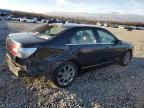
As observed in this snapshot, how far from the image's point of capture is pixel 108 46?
25.0 feet

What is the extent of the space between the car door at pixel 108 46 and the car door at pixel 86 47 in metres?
0.24

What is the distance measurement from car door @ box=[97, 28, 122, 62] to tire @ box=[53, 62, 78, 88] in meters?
1.36

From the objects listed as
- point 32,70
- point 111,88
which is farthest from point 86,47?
point 32,70

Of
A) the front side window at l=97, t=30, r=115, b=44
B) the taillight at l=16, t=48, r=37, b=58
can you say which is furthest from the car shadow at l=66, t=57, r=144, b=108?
the taillight at l=16, t=48, r=37, b=58

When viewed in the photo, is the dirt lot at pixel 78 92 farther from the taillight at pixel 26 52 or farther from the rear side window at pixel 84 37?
the rear side window at pixel 84 37

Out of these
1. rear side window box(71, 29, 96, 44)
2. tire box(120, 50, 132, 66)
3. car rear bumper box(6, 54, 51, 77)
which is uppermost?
rear side window box(71, 29, 96, 44)

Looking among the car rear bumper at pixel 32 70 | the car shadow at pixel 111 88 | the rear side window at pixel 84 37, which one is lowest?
the car shadow at pixel 111 88

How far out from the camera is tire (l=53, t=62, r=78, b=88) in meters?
6.09

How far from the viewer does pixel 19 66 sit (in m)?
5.77

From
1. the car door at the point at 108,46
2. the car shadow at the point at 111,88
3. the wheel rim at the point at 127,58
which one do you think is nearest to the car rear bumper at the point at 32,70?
the car shadow at the point at 111,88

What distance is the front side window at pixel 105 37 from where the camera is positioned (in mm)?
7412

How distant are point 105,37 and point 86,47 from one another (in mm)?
1159

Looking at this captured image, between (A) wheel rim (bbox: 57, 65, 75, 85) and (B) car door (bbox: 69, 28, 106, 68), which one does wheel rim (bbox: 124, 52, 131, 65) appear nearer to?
(B) car door (bbox: 69, 28, 106, 68)

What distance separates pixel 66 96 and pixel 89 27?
2.29 m
